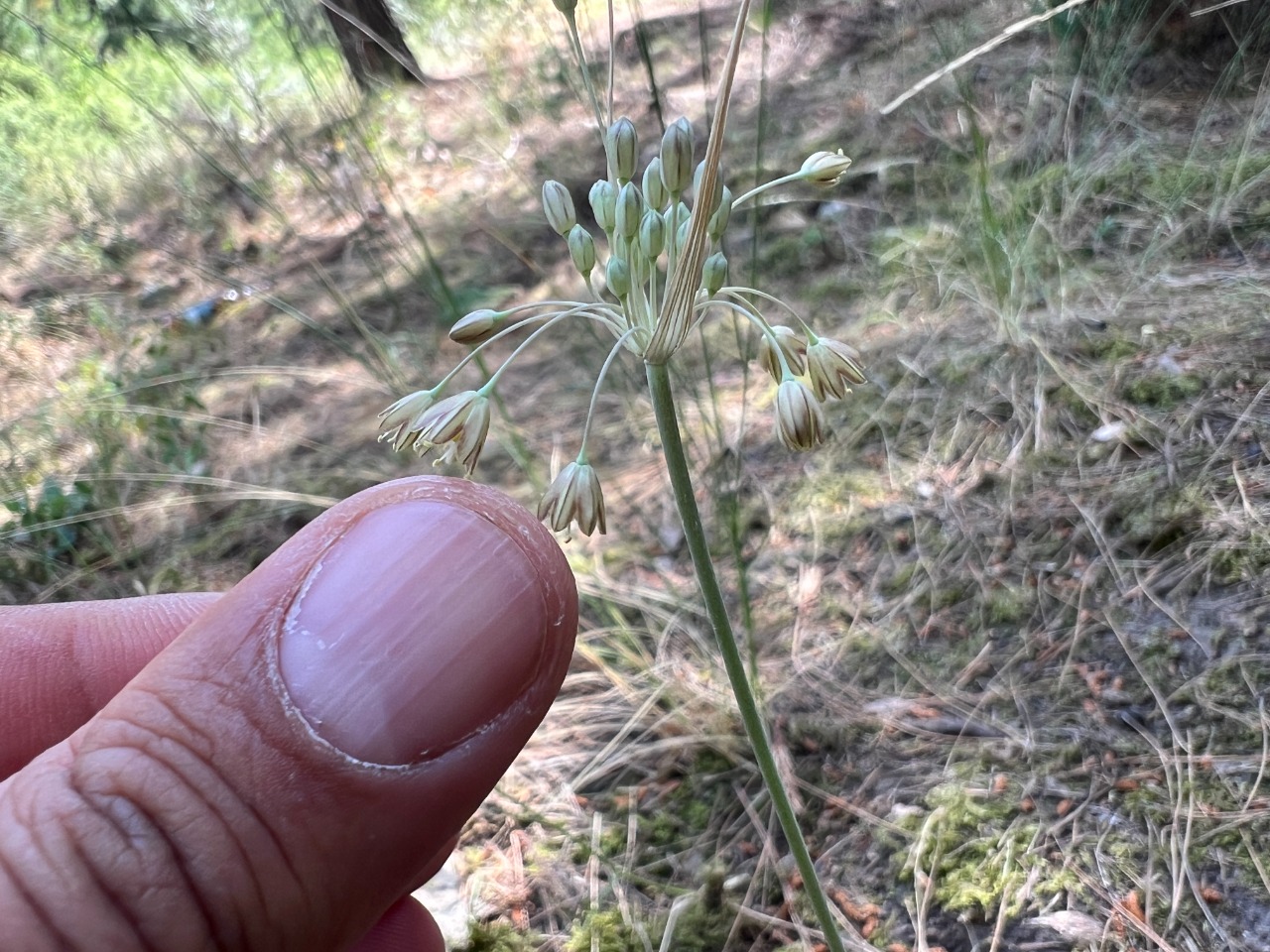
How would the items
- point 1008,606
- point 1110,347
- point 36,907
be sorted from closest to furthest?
point 36,907
point 1008,606
point 1110,347

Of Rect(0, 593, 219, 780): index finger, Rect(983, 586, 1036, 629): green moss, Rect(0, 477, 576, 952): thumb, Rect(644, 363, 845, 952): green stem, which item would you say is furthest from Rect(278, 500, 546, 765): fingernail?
Rect(983, 586, 1036, 629): green moss

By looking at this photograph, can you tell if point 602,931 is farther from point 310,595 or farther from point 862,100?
point 862,100

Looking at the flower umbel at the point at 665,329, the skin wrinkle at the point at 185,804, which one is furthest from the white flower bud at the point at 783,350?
the skin wrinkle at the point at 185,804

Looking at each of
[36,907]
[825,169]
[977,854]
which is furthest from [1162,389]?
[36,907]

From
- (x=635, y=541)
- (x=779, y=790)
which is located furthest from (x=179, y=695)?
(x=635, y=541)

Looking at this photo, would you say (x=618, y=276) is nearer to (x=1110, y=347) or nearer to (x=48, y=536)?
(x=1110, y=347)

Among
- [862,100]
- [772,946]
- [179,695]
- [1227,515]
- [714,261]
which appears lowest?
[772,946]
